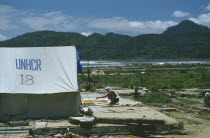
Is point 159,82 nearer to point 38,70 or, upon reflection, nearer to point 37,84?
point 38,70

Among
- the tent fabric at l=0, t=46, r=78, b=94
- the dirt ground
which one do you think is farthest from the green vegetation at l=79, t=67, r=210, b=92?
the tent fabric at l=0, t=46, r=78, b=94

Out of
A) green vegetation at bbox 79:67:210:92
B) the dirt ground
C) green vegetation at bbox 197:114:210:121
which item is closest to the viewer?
the dirt ground

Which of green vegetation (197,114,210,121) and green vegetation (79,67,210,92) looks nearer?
green vegetation (197,114,210,121)

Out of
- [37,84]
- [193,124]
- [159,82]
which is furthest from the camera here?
[159,82]

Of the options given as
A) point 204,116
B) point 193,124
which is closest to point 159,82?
point 204,116

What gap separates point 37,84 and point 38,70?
594 millimetres

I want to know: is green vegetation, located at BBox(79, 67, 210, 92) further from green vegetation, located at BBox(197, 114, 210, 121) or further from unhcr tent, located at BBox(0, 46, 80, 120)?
unhcr tent, located at BBox(0, 46, 80, 120)

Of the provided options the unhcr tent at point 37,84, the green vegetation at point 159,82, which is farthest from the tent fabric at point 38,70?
the green vegetation at point 159,82

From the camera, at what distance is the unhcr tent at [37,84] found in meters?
11.2

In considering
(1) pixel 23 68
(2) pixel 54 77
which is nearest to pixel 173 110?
(2) pixel 54 77

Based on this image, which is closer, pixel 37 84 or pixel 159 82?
pixel 37 84

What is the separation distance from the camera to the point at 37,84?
11.4m

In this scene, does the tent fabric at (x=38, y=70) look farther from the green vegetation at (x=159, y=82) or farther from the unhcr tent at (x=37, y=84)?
the green vegetation at (x=159, y=82)

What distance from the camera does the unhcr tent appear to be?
1125cm
